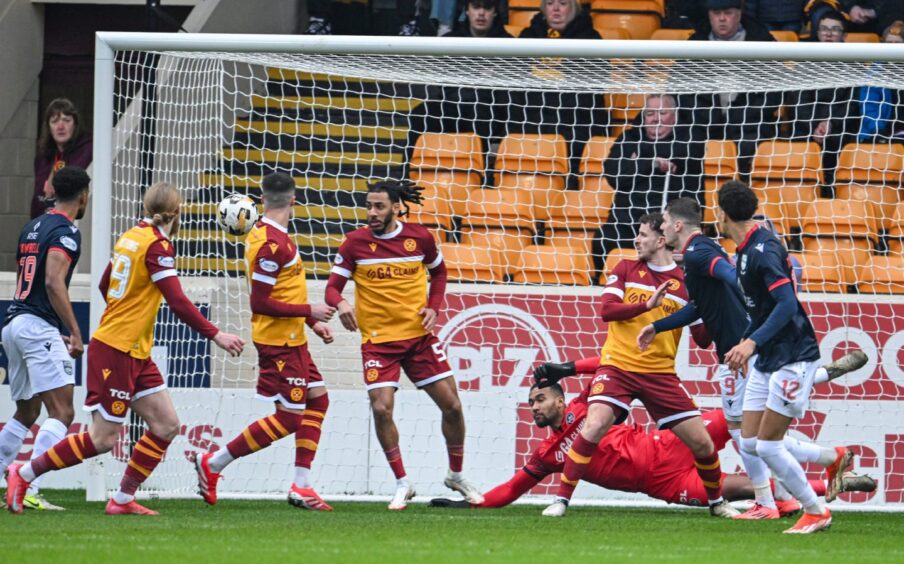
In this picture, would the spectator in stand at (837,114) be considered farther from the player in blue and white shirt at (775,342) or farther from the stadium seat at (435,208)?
the player in blue and white shirt at (775,342)

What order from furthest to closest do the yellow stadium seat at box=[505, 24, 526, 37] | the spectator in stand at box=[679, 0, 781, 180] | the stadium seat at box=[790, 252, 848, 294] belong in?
the yellow stadium seat at box=[505, 24, 526, 37]
the spectator in stand at box=[679, 0, 781, 180]
the stadium seat at box=[790, 252, 848, 294]

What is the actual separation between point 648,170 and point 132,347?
4.91 metres

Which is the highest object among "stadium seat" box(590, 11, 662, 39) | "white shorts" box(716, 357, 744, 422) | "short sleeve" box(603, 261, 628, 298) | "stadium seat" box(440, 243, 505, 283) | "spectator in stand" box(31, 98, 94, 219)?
"stadium seat" box(590, 11, 662, 39)

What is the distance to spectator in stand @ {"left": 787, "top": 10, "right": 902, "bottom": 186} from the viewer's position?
1147 centimetres

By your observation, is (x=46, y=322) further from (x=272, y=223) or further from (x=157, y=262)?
(x=272, y=223)

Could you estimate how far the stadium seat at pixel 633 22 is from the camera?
1394 cm

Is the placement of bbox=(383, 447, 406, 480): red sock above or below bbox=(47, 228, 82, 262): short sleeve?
below

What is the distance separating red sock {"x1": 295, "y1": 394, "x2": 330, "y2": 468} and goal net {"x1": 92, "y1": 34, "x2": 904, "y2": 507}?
1343 mm

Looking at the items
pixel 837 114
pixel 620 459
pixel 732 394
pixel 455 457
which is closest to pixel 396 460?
pixel 455 457

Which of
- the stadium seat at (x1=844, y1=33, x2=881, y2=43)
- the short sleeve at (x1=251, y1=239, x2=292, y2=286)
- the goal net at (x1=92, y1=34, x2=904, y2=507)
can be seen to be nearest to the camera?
the short sleeve at (x1=251, y1=239, x2=292, y2=286)

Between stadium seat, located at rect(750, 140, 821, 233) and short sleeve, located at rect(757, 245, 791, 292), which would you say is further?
stadium seat, located at rect(750, 140, 821, 233)

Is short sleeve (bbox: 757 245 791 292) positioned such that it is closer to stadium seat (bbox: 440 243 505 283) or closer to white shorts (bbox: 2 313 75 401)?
stadium seat (bbox: 440 243 505 283)

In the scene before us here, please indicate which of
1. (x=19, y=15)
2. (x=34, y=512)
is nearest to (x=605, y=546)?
(x=34, y=512)

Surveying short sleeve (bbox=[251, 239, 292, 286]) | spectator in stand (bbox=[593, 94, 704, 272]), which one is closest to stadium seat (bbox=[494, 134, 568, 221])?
spectator in stand (bbox=[593, 94, 704, 272])
